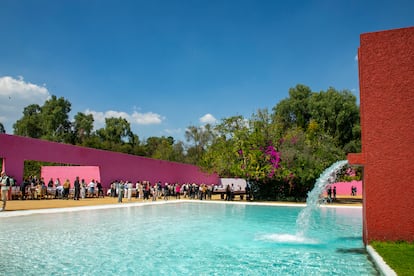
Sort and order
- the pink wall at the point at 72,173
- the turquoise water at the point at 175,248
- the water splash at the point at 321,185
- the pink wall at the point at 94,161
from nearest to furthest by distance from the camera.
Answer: the turquoise water at the point at 175,248 < the water splash at the point at 321,185 < the pink wall at the point at 94,161 < the pink wall at the point at 72,173

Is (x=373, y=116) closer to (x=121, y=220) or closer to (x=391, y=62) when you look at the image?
(x=391, y=62)

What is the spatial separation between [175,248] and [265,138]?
755 inches

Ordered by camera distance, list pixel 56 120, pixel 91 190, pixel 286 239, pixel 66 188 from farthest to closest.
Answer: pixel 56 120, pixel 91 190, pixel 66 188, pixel 286 239

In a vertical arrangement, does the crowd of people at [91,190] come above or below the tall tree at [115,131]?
below

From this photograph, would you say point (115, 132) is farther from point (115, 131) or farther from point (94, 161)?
point (94, 161)

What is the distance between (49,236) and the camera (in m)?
10.8

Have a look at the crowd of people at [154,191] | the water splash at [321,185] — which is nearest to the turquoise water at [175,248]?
the water splash at [321,185]

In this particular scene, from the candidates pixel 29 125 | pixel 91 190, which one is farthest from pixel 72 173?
pixel 29 125

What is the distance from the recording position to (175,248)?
930 centimetres

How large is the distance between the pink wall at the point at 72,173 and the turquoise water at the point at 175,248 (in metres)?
16.0

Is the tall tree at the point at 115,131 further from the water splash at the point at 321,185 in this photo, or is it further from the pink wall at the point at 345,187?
the water splash at the point at 321,185

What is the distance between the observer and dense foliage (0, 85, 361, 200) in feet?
86.2

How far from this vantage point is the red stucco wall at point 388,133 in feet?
27.0

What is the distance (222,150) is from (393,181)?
2042cm
